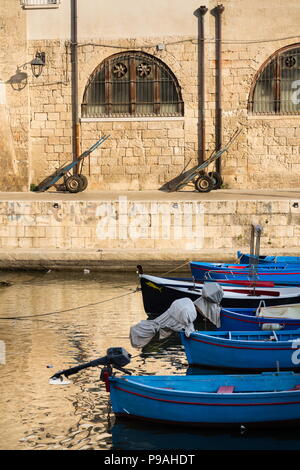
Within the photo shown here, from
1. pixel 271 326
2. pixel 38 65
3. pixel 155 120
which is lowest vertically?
pixel 271 326

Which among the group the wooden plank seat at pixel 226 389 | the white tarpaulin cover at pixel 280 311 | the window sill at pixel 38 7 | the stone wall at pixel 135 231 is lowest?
the wooden plank seat at pixel 226 389

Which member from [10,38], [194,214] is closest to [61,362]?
[194,214]

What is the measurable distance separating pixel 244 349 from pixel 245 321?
1.98 m

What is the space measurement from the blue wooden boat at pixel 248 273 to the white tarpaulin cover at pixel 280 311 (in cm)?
283

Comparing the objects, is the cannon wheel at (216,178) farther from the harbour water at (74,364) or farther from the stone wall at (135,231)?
the harbour water at (74,364)

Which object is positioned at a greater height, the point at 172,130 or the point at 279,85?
the point at 279,85

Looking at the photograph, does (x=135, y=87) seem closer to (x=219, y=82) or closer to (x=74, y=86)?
(x=74, y=86)

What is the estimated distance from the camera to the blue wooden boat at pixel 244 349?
17611 mm

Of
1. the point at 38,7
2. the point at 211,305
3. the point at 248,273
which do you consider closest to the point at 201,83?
the point at 38,7

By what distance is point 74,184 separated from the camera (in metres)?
33.5

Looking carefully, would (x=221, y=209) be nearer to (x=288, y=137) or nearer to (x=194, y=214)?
(x=194, y=214)

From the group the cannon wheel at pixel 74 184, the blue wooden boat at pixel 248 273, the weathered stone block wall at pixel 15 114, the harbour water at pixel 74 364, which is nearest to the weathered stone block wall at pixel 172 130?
the weathered stone block wall at pixel 15 114

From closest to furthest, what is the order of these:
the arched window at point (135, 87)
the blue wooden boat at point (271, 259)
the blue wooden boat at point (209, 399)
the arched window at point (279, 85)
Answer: the blue wooden boat at point (209, 399)
the blue wooden boat at point (271, 259)
the arched window at point (279, 85)
the arched window at point (135, 87)

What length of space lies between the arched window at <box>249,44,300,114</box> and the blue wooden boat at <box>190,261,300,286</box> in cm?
966
